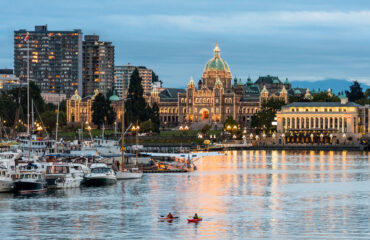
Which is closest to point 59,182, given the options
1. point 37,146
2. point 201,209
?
point 201,209

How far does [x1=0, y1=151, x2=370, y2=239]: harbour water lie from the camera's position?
200 ft

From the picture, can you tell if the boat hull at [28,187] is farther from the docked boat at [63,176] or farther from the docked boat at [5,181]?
the docked boat at [63,176]

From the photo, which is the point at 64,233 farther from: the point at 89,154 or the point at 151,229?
the point at 89,154

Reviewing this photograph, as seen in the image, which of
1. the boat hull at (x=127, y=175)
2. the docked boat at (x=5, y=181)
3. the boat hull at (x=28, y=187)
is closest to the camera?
the docked boat at (x=5, y=181)

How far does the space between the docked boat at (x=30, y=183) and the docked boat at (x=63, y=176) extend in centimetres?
242

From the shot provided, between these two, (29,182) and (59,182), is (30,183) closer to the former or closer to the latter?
(29,182)

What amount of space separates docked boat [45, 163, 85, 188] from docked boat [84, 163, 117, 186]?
0.89m

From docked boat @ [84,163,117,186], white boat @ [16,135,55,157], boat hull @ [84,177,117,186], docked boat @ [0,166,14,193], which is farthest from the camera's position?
white boat @ [16,135,55,157]

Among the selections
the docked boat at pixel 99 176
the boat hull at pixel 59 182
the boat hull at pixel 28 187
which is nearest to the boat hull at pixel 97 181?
the docked boat at pixel 99 176

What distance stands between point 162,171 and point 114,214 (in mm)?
44583

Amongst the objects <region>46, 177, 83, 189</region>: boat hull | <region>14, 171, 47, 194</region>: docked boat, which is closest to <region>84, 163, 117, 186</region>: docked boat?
<region>46, 177, 83, 189</region>: boat hull

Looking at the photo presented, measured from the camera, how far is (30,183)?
3258 inches

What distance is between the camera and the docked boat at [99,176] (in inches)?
3541

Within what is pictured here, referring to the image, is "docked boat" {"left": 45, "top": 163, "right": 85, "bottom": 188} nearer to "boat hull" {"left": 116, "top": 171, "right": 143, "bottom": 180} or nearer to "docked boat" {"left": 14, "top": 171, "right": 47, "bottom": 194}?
"docked boat" {"left": 14, "top": 171, "right": 47, "bottom": 194}
